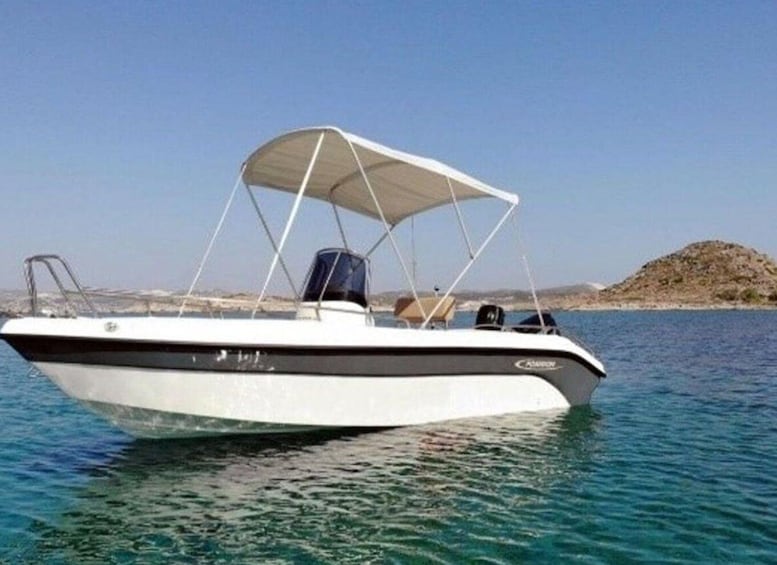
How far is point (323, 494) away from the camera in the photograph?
760cm

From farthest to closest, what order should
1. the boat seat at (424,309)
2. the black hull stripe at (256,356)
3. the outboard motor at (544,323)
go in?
the outboard motor at (544,323)
the boat seat at (424,309)
the black hull stripe at (256,356)

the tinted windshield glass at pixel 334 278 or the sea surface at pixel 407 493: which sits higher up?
the tinted windshield glass at pixel 334 278

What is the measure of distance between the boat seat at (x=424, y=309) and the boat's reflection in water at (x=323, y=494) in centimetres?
194

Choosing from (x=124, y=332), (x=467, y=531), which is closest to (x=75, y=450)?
(x=124, y=332)

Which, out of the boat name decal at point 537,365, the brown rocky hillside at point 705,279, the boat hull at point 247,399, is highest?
the brown rocky hillside at point 705,279

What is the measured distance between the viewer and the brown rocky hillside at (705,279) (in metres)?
130

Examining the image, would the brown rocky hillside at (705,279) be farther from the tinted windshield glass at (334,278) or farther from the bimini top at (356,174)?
the tinted windshield glass at (334,278)

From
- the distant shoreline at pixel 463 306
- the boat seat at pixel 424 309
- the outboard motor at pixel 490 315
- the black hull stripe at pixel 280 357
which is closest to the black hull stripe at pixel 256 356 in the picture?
the black hull stripe at pixel 280 357

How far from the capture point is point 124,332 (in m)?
8.56

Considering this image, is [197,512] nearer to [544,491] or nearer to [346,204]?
[544,491]

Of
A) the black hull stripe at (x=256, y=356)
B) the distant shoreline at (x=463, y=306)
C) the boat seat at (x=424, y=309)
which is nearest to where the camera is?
the black hull stripe at (x=256, y=356)

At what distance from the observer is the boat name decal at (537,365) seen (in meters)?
11.7

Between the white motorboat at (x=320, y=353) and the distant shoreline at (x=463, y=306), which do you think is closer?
the white motorboat at (x=320, y=353)

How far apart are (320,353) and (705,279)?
513ft
